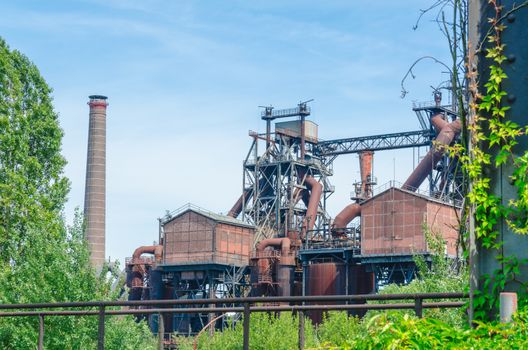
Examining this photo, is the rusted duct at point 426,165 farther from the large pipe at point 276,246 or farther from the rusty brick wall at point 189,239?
the rusty brick wall at point 189,239

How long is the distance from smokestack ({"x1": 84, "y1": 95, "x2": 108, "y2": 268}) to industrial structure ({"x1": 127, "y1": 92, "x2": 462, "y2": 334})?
4204mm

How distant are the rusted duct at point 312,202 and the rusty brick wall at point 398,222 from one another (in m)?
8.05

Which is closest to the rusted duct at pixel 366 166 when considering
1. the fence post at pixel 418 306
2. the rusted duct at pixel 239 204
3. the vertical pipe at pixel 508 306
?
the rusted duct at pixel 239 204

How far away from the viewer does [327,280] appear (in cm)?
5666

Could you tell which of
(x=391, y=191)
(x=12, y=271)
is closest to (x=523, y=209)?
(x=12, y=271)

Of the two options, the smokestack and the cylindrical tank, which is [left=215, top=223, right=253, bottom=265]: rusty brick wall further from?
the smokestack

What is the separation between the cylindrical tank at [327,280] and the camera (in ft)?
186

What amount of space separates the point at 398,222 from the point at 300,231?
12803mm

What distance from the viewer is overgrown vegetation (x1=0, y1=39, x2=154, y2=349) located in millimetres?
25500

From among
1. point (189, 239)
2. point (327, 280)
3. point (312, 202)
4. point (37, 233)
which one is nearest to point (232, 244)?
point (189, 239)

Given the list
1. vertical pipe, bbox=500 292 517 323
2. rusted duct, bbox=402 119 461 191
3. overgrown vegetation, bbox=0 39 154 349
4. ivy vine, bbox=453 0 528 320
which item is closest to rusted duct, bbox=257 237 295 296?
rusted duct, bbox=402 119 461 191

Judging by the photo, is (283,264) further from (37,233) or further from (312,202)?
(37,233)

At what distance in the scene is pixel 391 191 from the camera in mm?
53125

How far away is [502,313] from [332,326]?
35079 millimetres
